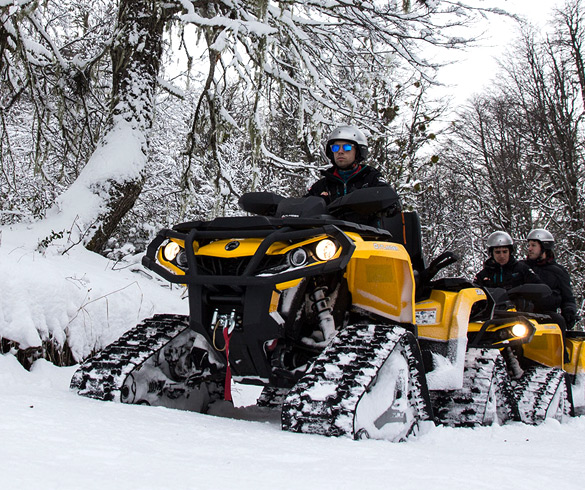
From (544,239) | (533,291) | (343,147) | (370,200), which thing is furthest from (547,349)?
(370,200)

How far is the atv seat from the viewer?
Answer: 4199mm

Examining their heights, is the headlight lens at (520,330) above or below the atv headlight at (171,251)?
below

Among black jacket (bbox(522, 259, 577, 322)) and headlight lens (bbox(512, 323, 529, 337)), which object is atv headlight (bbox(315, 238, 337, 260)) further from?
black jacket (bbox(522, 259, 577, 322))

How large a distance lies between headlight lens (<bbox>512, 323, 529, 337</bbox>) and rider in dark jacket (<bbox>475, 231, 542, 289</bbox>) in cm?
273

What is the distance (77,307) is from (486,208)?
20866 mm

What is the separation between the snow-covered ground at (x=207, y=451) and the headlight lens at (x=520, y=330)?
103 centimetres

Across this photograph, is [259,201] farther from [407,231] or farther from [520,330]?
[520,330]

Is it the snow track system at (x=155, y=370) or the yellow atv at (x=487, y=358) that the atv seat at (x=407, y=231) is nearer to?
the yellow atv at (x=487, y=358)

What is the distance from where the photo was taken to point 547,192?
767 inches

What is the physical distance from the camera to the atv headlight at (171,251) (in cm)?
330

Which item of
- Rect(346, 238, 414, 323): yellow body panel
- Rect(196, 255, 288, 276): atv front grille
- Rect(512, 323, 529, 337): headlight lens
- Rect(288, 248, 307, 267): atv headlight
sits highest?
Rect(288, 248, 307, 267): atv headlight

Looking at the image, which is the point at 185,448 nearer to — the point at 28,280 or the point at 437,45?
the point at 28,280

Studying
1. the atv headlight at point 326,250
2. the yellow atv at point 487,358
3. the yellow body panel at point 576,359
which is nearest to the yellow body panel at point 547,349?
the yellow atv at point 487,358

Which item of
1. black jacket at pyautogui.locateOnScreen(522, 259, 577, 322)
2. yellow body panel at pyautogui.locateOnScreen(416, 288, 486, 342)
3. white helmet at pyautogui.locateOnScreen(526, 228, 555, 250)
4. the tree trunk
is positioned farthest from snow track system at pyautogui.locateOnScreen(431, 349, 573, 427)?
the tree trunk
